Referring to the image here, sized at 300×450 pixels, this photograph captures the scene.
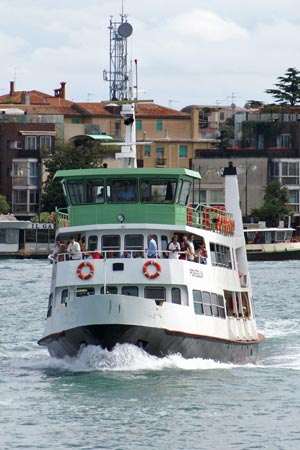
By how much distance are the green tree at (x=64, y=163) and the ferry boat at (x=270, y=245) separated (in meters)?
15.8

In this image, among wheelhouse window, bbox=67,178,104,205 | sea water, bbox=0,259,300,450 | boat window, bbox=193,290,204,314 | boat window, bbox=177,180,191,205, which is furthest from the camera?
boat window, bbox=177,180,191,205

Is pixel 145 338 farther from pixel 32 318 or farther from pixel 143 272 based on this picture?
pixel 32 318

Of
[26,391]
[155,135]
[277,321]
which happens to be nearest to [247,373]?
[26,391]

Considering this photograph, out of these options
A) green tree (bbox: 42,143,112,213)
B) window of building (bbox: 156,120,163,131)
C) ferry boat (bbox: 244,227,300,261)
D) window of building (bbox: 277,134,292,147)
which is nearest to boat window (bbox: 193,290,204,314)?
ferry boat (bbox: 244,227,300,261)

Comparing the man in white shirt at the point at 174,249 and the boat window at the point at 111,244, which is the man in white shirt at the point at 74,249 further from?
the man in white shirt at the point at 174,249

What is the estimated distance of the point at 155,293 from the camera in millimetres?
47562

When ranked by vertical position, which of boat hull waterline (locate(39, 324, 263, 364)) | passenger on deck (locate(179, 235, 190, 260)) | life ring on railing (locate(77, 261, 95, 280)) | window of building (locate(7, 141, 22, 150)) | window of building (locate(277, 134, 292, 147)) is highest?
window of building (locate(277, 134, 292, 147))

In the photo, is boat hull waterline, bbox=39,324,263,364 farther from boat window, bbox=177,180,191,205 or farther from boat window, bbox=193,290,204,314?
boat window, bbox=177,180,191,205

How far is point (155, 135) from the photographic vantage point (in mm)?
179750

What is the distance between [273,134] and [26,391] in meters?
127

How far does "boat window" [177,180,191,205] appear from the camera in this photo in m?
49.8

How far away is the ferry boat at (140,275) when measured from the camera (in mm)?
46656

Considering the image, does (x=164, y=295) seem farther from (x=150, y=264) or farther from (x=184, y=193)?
(x=184, y=193)

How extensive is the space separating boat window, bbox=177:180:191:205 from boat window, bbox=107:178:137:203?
4.37ft
